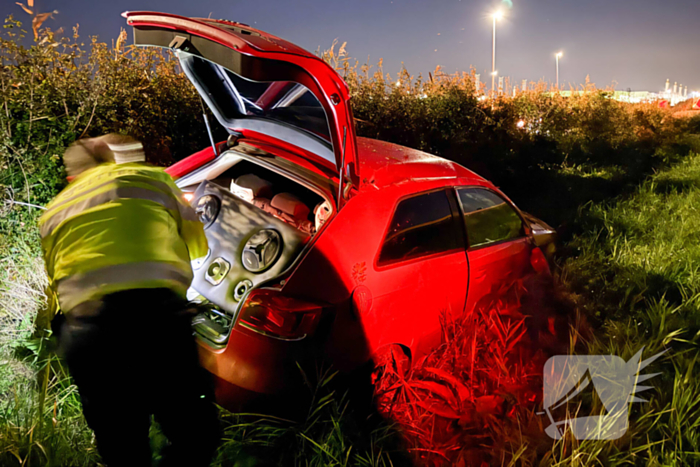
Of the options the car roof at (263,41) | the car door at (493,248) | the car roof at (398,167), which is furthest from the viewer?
the car door at (493,248)

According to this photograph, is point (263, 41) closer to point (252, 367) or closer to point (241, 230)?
point (241, 230)

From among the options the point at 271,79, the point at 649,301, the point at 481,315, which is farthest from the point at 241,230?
the point at 649,301

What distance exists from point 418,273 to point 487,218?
1.03m

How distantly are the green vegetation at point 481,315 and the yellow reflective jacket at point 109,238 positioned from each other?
0.73 meters

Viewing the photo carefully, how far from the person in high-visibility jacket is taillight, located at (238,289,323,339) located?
305 millimetres

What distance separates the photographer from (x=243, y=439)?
217cm

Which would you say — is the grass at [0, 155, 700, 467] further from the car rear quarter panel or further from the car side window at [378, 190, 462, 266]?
the car side window at [378, 190, 462, 266]

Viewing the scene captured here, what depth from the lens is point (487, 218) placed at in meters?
3.32

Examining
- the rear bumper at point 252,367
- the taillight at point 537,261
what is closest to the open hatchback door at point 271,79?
the rear bumper at point 252,367

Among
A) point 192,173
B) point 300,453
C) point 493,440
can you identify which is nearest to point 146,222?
point 300,453

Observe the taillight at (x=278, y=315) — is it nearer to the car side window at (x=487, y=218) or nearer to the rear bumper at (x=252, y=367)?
the rear bumper at (x=252, y=367)

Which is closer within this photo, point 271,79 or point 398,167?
point 271,79

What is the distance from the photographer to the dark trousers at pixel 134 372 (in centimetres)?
180

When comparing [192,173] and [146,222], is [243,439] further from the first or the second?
[192,173]
